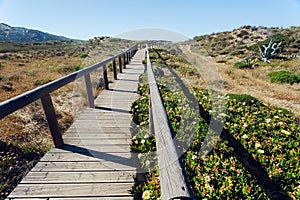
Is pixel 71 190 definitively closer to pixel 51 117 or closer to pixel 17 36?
pixel 51 117

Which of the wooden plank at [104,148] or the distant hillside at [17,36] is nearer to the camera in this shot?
the wooden plank at [104,148]

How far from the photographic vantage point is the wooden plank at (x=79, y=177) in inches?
91.1

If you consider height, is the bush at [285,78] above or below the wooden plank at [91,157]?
below

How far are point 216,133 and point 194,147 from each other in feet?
2.16

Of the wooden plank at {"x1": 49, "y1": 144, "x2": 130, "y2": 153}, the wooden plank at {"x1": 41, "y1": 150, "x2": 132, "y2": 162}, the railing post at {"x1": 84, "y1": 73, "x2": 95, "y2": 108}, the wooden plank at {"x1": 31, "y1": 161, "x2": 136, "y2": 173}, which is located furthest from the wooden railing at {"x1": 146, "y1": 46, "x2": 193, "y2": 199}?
the railing post at {"x1": 84, "y1": 73, "x2": 95, "y2": 108}

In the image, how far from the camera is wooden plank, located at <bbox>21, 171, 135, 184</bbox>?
2.31 meters

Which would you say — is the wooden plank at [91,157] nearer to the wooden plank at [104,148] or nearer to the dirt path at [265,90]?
the wooden plank at [104,148]

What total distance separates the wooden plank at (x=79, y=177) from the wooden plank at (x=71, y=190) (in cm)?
6

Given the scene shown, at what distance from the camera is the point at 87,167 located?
2.55 meters

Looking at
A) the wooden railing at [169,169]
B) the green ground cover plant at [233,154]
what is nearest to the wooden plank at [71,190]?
the green ground cover plant at [233,154]

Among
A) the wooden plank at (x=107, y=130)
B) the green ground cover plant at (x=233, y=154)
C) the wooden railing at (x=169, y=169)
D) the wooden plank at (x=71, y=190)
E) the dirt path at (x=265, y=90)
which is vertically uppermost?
the wooden railing at (x=169, y=169)

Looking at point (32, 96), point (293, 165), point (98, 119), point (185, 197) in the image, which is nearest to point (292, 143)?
point (293, 165)

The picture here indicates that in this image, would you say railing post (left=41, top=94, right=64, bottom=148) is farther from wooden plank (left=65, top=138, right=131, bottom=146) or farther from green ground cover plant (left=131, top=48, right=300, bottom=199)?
green ground cover plant (left=131, top=48, right=300, bottom=199)

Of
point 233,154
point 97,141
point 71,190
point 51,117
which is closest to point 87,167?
point 71,190
